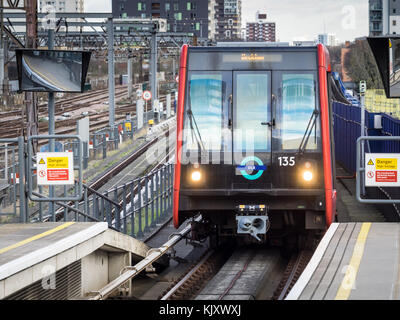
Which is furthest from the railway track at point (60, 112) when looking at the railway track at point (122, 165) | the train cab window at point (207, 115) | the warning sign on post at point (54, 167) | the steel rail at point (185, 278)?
the warning sign on post at point (54, 167)

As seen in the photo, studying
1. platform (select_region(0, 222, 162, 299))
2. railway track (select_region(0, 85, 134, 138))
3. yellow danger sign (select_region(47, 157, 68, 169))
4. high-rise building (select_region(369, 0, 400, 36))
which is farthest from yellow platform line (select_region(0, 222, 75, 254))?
high-rise building (select_region(369, 0, 400, 36))

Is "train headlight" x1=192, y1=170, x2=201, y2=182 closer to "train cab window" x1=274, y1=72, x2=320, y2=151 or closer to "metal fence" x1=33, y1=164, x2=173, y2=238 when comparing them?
"train cab window" x1=274, y1=72, x2=320, y2=151

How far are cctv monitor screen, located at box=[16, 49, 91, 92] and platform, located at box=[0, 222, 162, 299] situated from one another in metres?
2.40

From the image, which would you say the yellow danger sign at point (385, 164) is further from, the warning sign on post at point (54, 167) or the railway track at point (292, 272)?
the warning sign on post at point (54, 167)

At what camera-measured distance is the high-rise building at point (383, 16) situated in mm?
122125

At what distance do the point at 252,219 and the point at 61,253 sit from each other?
4.49 metres

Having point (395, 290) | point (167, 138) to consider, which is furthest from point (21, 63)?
point (167, 138)

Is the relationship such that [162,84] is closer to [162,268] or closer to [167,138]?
[167,138]

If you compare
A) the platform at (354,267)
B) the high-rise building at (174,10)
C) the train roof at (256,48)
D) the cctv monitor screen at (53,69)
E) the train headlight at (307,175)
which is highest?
the high-rise building at (174,10)

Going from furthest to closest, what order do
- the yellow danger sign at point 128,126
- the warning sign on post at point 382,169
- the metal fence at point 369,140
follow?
the yellow danger sign at point 128,126, the metal fence at point 369,140, the warning sign on post at point 382,169

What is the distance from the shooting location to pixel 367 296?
7.76 m

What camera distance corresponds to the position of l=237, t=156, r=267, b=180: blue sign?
13594 millimetres

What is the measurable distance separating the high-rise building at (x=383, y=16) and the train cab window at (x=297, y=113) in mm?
106300

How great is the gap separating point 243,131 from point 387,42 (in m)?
2.93
